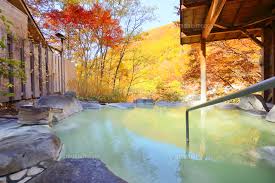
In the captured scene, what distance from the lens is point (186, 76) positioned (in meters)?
7.65

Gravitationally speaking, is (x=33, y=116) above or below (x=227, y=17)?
below

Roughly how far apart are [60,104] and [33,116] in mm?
1326

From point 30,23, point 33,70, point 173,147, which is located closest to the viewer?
point 173,147

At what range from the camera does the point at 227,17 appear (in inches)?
203

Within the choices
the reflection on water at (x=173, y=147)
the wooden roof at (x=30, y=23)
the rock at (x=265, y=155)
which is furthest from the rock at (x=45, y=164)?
the wooden roof at (x=30, y=23)

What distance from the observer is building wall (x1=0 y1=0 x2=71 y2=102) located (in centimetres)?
394

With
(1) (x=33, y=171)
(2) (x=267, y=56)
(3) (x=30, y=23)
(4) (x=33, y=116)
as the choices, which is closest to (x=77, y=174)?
(1) (x=33, y=171)

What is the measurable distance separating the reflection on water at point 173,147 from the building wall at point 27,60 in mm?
1271

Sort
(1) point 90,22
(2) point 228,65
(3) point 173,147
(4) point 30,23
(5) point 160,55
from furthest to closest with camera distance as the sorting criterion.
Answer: (5) point 160,55
(1) point 90,22
(2) point 228,65
(4) point 30,23
(3) point 173,147

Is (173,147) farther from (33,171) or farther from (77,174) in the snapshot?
(33,171)

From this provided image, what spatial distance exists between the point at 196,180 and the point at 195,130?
1667 millimetres

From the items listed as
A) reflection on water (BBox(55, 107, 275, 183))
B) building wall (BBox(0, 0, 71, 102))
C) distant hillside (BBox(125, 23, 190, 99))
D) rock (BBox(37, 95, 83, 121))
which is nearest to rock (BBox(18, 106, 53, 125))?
reflection on water (BBox(55, 107, 275, 183))

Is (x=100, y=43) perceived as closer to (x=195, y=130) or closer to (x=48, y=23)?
(x=48, y=23)

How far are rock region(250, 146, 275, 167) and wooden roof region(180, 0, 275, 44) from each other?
259cm
